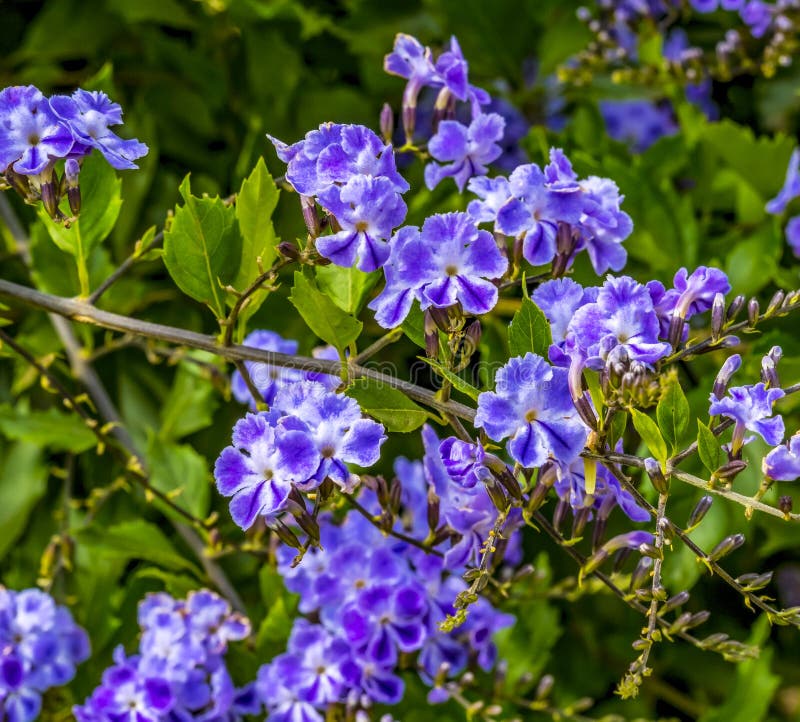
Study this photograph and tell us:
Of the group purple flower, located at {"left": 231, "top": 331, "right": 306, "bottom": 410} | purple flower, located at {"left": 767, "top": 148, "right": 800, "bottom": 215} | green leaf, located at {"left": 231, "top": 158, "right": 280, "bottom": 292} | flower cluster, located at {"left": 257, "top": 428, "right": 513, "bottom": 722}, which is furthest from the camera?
purple flower, located at {"left": 767, "top": 148, "right": 800, "bottom": 215}

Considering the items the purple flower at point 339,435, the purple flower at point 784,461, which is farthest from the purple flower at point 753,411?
the purple flower at point 339,435

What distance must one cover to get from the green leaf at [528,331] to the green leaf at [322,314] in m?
0.18

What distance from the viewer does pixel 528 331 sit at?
1129mm

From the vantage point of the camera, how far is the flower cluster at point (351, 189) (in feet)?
3.61

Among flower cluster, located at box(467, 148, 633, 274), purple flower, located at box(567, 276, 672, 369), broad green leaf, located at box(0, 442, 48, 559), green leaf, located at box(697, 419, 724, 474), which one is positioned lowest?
broad green leaf, located at box(0, 442, 48, 559)

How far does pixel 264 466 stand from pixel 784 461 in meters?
0.56

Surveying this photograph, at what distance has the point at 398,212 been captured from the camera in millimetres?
1124

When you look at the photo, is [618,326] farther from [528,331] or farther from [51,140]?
[51,140]

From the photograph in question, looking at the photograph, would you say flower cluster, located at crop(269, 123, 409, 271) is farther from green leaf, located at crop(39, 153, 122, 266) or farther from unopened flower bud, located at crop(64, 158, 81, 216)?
green leaf, located at crop(39, 153, 122, 266)

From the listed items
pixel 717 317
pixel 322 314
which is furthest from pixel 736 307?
pixel 322 314

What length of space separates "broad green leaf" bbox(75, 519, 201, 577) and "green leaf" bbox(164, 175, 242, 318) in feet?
2.12

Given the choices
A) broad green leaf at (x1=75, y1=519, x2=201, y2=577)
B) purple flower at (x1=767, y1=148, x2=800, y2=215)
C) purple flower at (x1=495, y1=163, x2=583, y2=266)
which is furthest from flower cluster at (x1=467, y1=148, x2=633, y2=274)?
broad green leaf at (x1=75, y1=519, x2=201, y2=577)

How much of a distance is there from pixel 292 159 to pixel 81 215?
15.8 inches

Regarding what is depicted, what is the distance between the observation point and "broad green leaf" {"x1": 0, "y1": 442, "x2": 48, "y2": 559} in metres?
2.01
